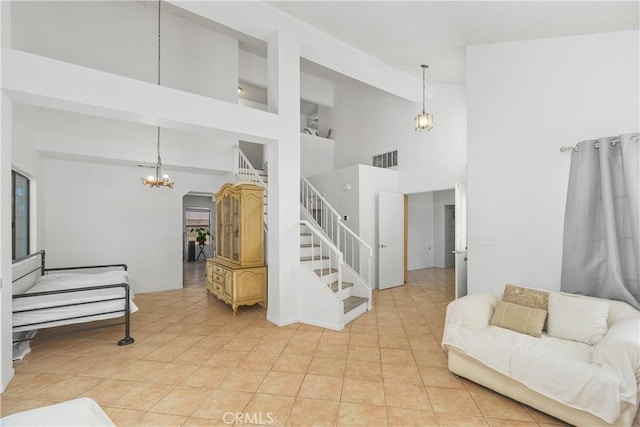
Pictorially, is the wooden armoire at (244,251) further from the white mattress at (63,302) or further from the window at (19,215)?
the window at (19,215)

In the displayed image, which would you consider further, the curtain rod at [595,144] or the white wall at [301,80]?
the white wall at [301,80]

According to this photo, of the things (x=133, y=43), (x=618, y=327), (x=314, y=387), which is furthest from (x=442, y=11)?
(x=133, y=43)

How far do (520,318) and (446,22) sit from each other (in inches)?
131

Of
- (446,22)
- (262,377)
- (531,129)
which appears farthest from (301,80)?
(262,377)

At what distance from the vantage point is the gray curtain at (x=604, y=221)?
8.87 ft

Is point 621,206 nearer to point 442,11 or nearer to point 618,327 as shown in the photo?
point 618,327

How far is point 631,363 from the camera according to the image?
187 cm

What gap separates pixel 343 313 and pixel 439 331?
3.99 ft

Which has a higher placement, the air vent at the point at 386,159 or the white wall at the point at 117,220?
the air vent at the point at 386,159

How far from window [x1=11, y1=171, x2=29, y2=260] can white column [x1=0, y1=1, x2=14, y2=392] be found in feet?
5.00

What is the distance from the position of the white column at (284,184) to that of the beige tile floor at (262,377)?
447 mm

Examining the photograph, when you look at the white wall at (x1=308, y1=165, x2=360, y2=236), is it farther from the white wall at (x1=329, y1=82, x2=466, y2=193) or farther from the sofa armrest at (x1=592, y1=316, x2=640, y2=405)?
the sofa armrest at (x1=592, y1=316, x2=640, y2=405)

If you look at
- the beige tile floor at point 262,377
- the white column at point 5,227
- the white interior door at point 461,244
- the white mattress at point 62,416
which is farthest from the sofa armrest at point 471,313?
the white column at point 5,227

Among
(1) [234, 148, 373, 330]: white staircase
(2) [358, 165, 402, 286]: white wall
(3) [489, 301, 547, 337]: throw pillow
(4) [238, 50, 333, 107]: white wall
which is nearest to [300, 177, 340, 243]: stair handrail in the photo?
(1) [234, 148, 373, 330]: white staircase
